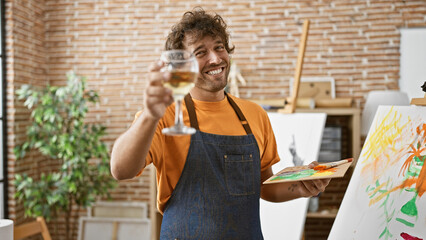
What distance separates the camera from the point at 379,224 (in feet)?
5.16

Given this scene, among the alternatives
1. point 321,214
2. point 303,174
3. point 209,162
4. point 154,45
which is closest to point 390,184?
point 303,174

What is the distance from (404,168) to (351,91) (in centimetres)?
267

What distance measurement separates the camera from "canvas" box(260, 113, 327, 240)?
279 centimetres

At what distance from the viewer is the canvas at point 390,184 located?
1488 mm

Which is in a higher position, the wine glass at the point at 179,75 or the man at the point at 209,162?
the wine glass at the point at 179,75

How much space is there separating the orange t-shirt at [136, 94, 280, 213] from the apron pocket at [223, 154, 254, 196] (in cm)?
11

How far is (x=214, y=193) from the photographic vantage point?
5.23ft

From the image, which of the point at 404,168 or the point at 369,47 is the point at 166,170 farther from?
the point at 369,47

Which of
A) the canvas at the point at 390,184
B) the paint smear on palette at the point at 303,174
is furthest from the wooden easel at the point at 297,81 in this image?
the paint smear on palette at the point at 303,174

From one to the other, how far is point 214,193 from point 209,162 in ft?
0.39

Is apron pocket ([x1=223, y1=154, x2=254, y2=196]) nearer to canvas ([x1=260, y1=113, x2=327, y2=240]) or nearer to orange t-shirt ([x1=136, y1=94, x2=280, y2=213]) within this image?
orange t-shirt ([x1=136, y1=94, x2=280, y2=213])

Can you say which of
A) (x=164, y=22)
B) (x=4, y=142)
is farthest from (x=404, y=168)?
(x=4, y=142)

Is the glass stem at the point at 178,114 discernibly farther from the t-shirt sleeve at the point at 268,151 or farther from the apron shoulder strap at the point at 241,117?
the t-shirt sleeve at the point at 268,151

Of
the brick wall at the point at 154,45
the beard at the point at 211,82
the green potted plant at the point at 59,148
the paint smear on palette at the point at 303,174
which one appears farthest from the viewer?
the brick wall at the point at 154,45
